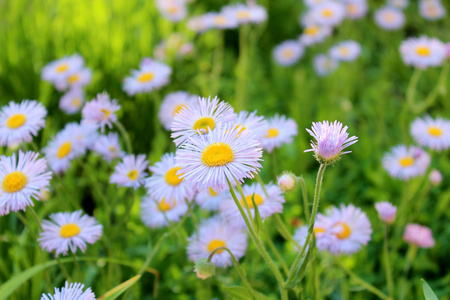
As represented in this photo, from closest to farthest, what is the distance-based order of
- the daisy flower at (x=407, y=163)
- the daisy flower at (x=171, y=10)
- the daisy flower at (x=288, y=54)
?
the daisy flower at (x=407, y=163), the daisy flower at (x=171, y=10), the daisy flower at (x=288, y=54)

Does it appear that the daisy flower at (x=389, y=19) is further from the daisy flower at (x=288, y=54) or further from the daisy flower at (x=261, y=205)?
the daisy flower at (x=261, y=205)

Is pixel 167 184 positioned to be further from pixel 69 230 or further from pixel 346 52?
pixel 346 52

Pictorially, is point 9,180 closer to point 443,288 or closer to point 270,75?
point 443,288

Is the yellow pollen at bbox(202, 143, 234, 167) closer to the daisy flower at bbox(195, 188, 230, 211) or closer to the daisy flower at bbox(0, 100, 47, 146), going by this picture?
the daisy flower at bbox(195, 188, 230, 211)

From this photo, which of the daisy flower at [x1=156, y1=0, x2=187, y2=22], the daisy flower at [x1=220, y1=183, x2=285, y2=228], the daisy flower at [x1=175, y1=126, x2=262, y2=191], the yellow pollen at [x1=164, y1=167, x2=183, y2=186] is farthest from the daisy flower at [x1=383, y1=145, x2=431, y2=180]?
the daisy flower at [x1=156, y1=0, x2=187, y2=22]

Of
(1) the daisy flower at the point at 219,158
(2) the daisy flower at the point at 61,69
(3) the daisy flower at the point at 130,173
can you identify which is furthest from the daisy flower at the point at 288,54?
(1) the daisy flower at the point at 219,158
